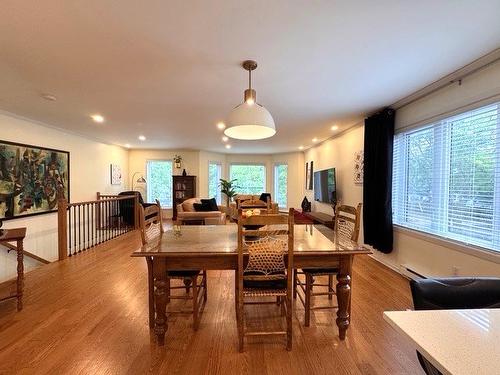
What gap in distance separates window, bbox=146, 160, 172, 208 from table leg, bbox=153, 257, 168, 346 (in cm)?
674

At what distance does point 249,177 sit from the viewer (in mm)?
9641

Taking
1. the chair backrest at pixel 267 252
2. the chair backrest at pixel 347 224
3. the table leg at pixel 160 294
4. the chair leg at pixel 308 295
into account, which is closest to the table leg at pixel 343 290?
the chair leg at pixel 308 295

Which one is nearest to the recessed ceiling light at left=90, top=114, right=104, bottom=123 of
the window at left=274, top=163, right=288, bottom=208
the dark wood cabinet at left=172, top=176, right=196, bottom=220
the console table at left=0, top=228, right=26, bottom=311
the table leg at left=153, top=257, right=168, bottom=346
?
the console table at left=0, top=228, right=26, bottom=311

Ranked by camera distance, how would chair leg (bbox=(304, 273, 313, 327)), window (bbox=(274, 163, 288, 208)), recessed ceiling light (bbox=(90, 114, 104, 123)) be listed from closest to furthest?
chair leg (bbox=(304, 273, 313, 327)) < recessed ceiling light (bbox=(90, 114, 104, 123)) < window (bbox=(274, 163, 288, 208))

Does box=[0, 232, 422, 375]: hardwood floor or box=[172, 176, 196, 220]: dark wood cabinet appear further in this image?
box=[172, 176, 196, 220]: dark wood cabinet

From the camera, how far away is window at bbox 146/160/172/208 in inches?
332

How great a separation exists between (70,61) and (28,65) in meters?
0.46

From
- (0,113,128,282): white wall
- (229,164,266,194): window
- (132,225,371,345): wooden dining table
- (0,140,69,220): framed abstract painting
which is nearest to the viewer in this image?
(132,225,371,345): wooden dining table

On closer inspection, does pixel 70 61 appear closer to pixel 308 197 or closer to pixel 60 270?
pixel 60 270

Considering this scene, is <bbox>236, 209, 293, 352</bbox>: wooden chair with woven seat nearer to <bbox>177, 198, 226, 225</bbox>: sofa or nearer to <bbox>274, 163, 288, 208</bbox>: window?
<bbox>177, 198, 226, 225</bbox>: sofa

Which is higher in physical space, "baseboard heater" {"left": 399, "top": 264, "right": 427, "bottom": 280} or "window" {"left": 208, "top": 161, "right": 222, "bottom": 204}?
"window" {"left": 208, "top": 161, "right": 222, "bottom": 204}

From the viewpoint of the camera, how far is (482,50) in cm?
217

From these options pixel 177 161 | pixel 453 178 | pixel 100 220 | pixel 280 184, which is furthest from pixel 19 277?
pixel 280 184

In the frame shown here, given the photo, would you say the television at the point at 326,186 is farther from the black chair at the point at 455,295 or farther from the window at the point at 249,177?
the black chair at the point at 455,295
